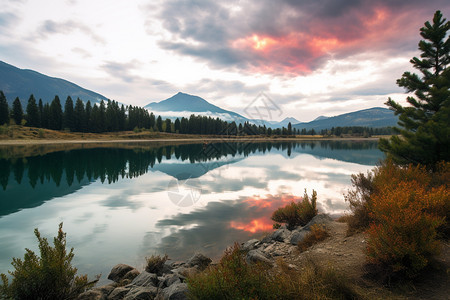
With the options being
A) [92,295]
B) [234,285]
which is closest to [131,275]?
[92,295]

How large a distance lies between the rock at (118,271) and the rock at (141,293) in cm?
221

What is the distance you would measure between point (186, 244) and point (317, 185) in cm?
2138

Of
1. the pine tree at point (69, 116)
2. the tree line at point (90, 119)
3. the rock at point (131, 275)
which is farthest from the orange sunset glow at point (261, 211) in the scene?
the pine tree at point (69, 116)

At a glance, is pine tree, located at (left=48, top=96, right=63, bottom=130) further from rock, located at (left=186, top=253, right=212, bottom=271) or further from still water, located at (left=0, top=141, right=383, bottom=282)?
rock, located at (left=186, top=253, right=212, bottom=271)

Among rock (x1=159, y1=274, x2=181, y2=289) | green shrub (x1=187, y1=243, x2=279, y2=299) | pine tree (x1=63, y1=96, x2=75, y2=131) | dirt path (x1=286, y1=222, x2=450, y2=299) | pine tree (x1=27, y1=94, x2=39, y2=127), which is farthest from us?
pine tree (x1=63, y1=96, x2=75, y2=131)

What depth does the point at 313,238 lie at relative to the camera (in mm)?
10562

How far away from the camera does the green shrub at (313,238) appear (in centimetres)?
1024

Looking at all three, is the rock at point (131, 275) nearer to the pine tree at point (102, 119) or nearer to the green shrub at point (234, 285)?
the green shrub at point (234, 285)

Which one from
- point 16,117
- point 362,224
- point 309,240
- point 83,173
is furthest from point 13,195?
point 16,117

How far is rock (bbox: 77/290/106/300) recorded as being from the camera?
6.96 metres

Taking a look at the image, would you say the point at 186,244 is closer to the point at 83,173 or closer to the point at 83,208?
the point at 83,208

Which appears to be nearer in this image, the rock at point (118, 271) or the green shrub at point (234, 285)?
the green shrub at point (234, 285)

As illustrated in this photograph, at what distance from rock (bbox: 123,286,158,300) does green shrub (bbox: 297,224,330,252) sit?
6527 mm

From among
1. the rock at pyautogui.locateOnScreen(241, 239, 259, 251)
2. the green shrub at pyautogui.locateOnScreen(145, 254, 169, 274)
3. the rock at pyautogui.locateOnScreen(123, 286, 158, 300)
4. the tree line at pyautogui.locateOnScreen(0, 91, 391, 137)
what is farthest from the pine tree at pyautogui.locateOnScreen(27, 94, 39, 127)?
the rock at pyautogui.locateOnScreen(123, 286, 158, 300)
